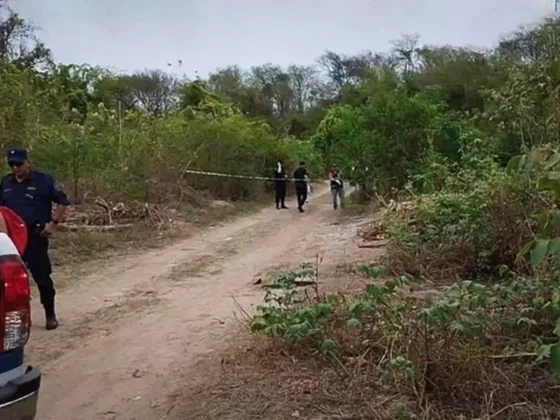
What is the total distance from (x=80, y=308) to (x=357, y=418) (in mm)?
4182

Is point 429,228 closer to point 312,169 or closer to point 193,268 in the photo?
point 193,268

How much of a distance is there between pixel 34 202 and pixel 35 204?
19 millimetres

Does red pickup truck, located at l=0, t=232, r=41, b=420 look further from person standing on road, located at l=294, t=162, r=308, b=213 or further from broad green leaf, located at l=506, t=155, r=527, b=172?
person standing on road, located at l=294, t=162, r=308, b=213

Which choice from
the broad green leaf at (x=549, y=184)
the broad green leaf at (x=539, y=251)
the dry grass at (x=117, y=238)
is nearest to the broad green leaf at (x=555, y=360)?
the broad green leaf at (x=539, y=251)

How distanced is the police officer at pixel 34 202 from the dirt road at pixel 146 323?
62 cm

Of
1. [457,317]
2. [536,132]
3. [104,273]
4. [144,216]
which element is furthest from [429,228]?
[144,216]

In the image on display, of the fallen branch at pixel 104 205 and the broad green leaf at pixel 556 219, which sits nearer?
the broad green leaf at pixel 556 219

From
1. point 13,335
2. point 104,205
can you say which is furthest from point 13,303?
point 104,205

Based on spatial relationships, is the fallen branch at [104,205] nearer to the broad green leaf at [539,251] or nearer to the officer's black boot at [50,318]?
the officer's black boot at [50,318]

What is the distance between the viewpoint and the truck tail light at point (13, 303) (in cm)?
287

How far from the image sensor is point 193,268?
33.0 feet

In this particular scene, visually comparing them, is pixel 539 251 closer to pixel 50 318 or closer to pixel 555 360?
pixel 555 360

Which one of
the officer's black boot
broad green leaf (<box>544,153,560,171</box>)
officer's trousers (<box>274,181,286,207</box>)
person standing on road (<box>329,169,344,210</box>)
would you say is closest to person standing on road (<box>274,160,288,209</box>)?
officer's trousers (<box>274,181,286,207</box>)

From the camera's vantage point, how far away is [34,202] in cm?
625
